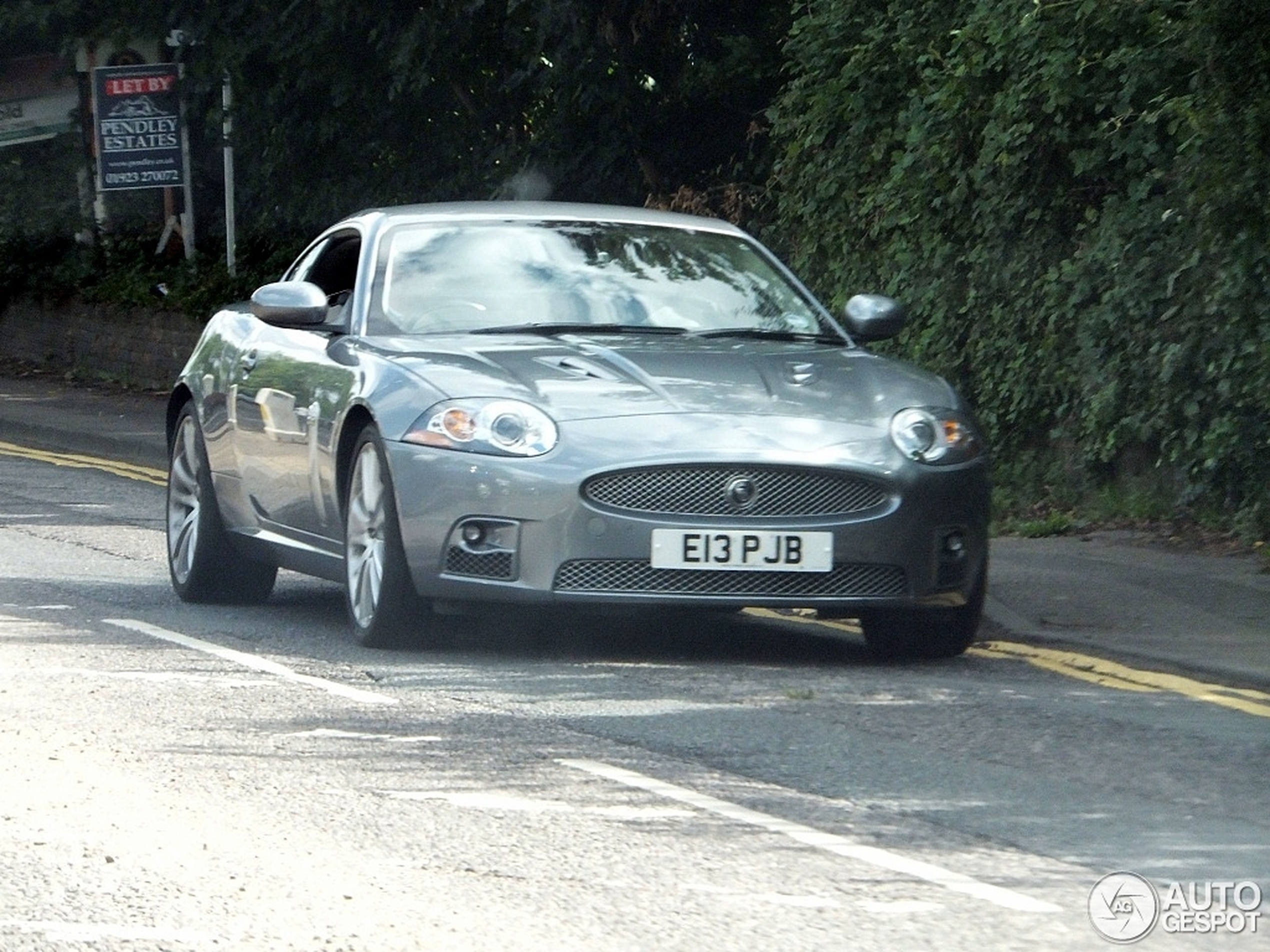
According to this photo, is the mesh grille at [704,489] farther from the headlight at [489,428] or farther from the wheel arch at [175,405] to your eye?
the wheel arch at [175,405]

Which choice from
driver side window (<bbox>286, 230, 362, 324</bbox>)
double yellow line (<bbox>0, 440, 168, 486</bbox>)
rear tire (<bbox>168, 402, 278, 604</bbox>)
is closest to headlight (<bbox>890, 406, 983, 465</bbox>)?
driver side window (<bbox>286, 230, 362, 324</bbox>)

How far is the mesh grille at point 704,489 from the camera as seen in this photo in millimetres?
8508

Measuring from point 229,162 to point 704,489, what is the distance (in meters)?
16.6

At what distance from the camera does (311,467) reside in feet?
31.7

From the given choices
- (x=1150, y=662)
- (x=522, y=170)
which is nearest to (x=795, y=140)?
(x=522, y=170)

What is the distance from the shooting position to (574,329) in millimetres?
9602

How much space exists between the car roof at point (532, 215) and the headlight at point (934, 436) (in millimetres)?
1890

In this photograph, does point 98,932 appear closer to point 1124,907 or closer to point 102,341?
point 1124,907

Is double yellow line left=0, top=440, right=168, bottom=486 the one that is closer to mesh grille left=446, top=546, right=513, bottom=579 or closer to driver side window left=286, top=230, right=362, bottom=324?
driver side window left=286, top=230, right=362, bottom=324

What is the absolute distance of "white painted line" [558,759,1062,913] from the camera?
5.40 m

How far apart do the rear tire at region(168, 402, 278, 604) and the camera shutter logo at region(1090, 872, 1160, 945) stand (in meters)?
5.58

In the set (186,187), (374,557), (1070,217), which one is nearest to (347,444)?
(374,557)

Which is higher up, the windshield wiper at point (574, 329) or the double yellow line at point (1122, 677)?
the windshield wiper at point (574, 329)

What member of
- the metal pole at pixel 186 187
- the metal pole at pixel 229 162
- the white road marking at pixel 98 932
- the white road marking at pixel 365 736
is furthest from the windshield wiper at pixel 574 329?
the metal pole at pixel 186 187
